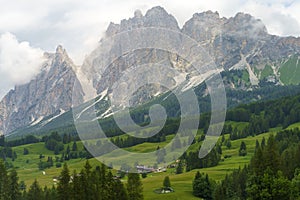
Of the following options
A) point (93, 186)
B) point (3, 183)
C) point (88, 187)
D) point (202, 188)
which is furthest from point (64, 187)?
point (202, 188)

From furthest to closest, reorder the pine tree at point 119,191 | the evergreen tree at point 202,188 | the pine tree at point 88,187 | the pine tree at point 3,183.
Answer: the evergreen tree at point 202,188 < the pine tree at point 3,183 < the pine tree at point 119,191 < the pine tree at point 88,187

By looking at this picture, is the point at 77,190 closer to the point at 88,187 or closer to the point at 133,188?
the point at 88,187

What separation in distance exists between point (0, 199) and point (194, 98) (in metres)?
58.3

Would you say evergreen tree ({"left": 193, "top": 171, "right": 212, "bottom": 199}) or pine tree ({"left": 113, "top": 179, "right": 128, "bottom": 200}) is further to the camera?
evergreen tree ({"left": 193, "top": 171, "right": 212, "bottom": 199})

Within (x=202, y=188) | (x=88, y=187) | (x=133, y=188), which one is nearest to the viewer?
(x=88, y=187)

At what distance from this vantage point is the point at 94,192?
66312 mm

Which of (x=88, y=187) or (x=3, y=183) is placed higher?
(x=3, y=183)

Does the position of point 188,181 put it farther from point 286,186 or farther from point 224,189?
point 286,186

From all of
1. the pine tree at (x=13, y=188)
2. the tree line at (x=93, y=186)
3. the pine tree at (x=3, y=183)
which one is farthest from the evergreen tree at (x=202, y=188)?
the pine tree at (x=3, y=183)

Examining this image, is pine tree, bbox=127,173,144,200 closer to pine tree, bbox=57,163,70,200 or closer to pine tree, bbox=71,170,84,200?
pine tree, bbox=71,170,84,200

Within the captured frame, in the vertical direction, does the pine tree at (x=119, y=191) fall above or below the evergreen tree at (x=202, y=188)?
above

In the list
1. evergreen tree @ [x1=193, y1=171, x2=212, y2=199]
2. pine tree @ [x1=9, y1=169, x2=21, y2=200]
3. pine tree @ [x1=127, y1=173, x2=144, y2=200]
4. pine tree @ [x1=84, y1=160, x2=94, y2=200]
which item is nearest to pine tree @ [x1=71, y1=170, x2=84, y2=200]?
pine tree @ [x1=84, y1=160, x2=94, y2=200]

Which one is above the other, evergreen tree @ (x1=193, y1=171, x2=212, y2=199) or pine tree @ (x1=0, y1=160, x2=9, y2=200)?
pine tree @ (x1=0, y1=160, x2=9, y2=200)

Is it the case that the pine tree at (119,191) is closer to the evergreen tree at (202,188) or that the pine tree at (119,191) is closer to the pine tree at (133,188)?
the pine tree at (133,188)
